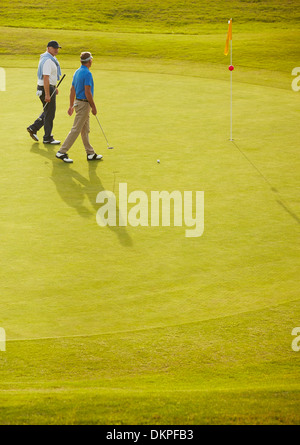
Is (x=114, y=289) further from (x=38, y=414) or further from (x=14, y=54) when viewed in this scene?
(x=14, y=54)

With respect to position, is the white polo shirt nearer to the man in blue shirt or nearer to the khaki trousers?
the man in blue shirt

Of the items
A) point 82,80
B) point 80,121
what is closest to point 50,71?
point 82,80

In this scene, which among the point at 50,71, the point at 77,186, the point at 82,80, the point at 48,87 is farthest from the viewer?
the point at 50,71

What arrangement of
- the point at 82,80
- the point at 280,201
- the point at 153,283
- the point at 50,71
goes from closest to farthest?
the point at 153,283
the point at 280,201
the point at 82,80
the point at 50,71

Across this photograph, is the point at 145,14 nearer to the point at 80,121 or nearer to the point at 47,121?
A: the point at 47,121

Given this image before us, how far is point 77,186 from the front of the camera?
13.1 metres

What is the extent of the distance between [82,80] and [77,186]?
244cm

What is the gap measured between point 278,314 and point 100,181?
5.76 m

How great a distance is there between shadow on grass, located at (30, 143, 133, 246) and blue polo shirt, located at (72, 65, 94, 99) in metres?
1.41

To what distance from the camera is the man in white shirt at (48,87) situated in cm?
1539

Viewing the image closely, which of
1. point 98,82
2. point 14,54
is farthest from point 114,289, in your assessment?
point 14,54

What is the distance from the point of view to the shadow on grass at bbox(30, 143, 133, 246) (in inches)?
454

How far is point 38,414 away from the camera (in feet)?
20.4

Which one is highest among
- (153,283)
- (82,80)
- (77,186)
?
(82,80)
